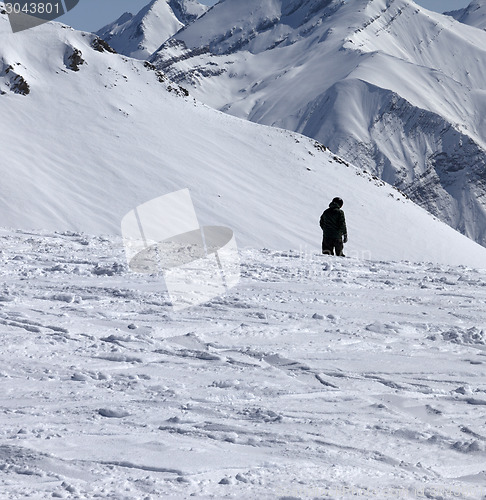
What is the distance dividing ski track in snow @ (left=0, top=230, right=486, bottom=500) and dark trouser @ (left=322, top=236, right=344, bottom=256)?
562 cm

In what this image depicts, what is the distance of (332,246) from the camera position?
1458 cm

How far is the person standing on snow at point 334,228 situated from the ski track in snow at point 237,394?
17.4 feet

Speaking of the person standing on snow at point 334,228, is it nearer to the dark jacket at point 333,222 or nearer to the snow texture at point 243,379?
the dark jacket at point 333,222

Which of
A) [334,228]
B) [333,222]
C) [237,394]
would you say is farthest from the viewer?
[334,228]

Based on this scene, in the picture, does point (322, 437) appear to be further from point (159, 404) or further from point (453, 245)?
point (453, 245)

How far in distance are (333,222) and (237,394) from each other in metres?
9.66

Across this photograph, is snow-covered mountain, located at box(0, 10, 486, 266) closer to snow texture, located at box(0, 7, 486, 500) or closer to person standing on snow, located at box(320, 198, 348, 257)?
person standing on snow, located at box(320, 198, 348, 257)

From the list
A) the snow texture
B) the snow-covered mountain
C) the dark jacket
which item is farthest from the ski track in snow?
the snow-covered mountain

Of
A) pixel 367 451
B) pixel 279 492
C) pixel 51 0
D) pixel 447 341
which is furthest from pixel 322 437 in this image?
pixel 51 0

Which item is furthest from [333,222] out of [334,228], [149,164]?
[149,164]

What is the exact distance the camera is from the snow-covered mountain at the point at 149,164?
103 feet

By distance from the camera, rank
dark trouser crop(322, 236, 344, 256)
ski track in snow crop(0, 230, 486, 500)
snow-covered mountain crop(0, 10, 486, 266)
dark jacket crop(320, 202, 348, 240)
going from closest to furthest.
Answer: ski track in snow crop(0, 230, 486, 500) → dark jacket crop(320, 202, 348, 240) → dark trouser crop(322, 236, 344, 256) → snow-covered mountain crop(0, 10, 486, 266)

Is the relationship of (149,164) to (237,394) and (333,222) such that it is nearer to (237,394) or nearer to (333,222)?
(333,222)

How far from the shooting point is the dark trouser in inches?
571
